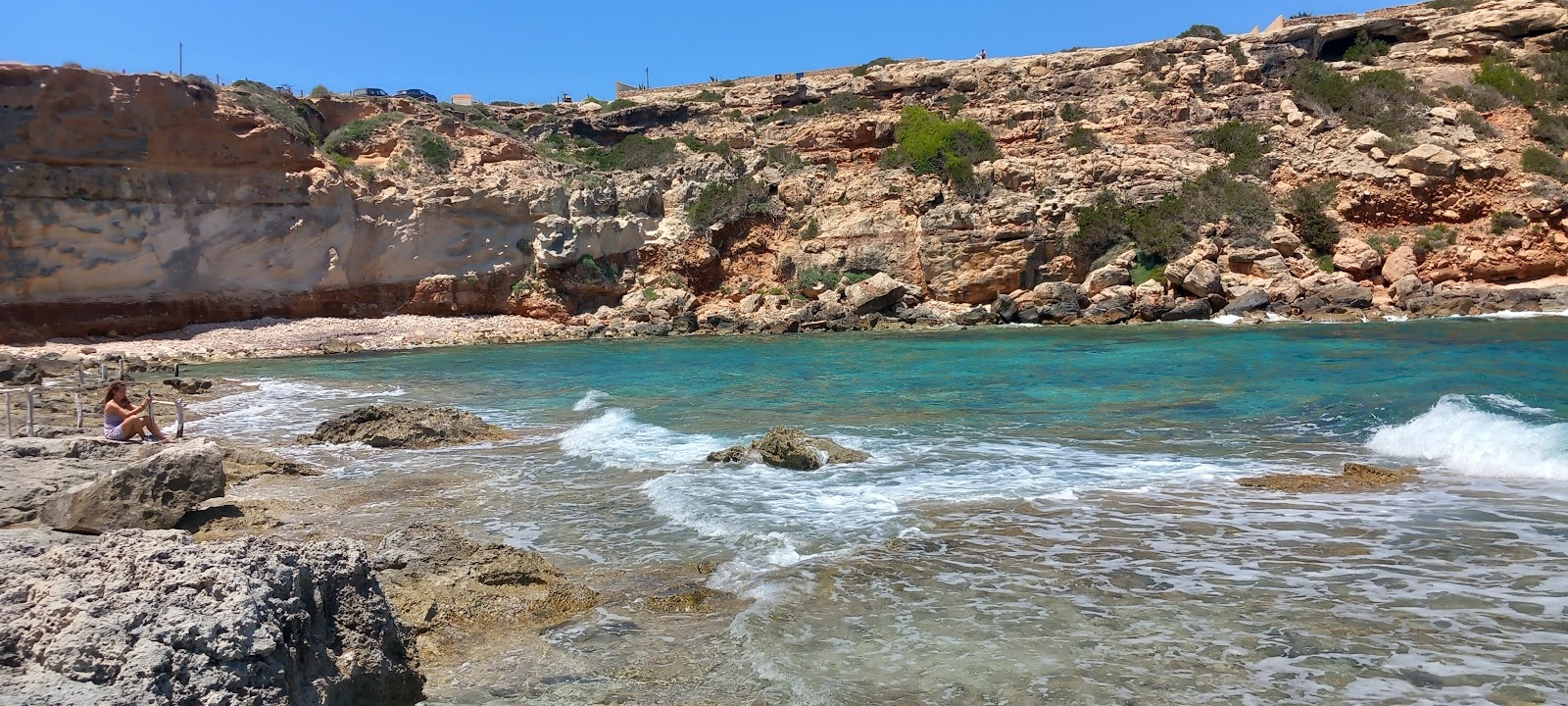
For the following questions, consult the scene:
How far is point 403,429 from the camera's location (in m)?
11.9

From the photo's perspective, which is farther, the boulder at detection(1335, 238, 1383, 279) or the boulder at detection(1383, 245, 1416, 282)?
the boulder at detection(1335, 238, 1383, 279)

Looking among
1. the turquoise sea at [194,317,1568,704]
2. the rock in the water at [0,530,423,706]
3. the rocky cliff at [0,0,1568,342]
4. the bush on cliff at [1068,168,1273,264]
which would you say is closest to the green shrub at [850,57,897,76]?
the rocky cliff at [0,0,1568,342]

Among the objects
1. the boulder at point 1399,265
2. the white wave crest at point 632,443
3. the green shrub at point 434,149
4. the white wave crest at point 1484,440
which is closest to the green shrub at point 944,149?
the boulder at point 1399,265

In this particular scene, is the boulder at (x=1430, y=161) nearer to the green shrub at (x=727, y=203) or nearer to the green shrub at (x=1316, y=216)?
the green shrub at (x=1316, y=216)

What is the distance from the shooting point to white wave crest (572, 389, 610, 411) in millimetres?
15039

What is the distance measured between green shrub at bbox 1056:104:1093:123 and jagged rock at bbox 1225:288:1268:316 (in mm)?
14374

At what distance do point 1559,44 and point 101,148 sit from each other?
5423 centimetres

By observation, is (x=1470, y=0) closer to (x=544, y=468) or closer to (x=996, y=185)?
(x=996, y=185)

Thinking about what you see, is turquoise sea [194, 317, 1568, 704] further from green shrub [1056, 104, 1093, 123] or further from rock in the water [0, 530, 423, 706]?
green shrub [1056, 104, 1093, 123]

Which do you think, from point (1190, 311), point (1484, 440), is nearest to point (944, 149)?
point (1190, 311)

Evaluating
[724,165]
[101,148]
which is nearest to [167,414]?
[101,148]

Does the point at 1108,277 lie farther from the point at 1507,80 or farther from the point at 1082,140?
the point at 1507,80

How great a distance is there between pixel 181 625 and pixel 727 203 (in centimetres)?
3682

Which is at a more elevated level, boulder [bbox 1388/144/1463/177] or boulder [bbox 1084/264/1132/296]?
boulder [bbox 1388/144/1463/177]
